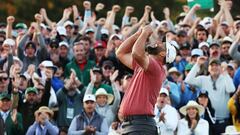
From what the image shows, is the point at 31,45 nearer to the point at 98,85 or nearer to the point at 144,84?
the point at 98,85

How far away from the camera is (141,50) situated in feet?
52.0

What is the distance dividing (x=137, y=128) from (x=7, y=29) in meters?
9.16

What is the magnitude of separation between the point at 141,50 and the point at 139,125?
3.23 feet

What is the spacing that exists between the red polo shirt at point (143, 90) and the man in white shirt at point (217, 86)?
5880 millimetres

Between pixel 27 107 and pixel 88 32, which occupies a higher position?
pixel 88 32

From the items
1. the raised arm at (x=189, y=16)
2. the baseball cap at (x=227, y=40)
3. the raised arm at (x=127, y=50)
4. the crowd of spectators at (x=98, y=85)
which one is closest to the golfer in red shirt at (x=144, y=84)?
the raised arm at (x=127, y=50)

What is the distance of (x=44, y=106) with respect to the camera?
21641mm

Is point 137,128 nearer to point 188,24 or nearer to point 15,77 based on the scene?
point 15,77

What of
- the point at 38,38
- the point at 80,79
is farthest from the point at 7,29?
the point at 80,79

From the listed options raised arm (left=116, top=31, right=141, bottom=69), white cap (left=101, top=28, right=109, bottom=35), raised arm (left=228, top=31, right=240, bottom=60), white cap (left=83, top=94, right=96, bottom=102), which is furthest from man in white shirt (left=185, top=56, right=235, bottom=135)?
raised arm (left=116, top=31, right=141, bottom=69)

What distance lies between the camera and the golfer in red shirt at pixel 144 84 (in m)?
15.9

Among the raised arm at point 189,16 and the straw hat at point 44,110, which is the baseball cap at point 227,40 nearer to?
the raised arm at point 189,16

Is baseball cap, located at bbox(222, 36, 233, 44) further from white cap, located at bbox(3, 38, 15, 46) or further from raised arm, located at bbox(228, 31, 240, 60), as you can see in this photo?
white cap, located at bbox(3, 38, 15, 46)

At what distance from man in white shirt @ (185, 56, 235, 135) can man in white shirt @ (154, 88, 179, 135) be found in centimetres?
102
